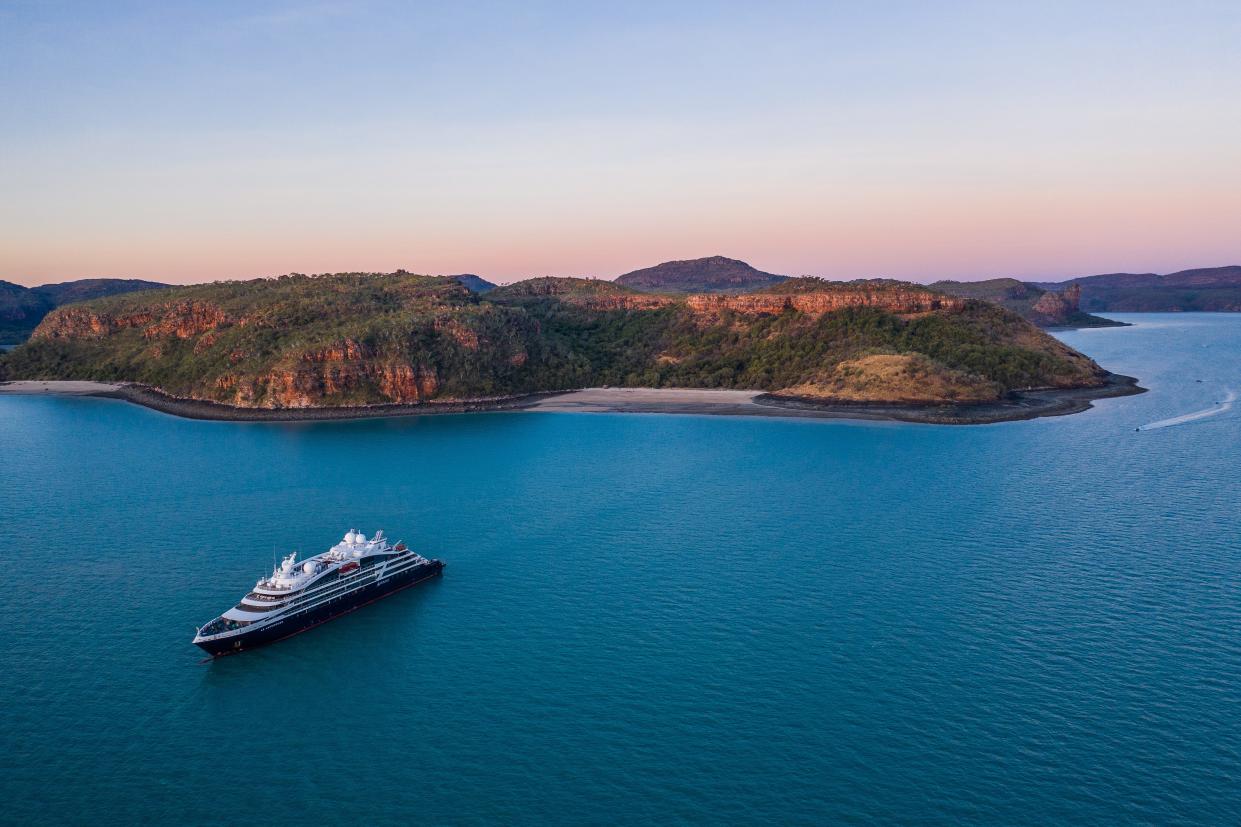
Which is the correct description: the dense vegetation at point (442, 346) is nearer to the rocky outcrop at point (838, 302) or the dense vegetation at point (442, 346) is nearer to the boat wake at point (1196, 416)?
the rocky outcrop at point (838, 302)

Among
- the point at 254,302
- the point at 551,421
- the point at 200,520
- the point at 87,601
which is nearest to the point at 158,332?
the point at 254,302

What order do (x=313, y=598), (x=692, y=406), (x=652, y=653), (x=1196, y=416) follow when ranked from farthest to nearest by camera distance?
(x=692, y=406), (x=1196, y=416), (x=313, y=598), (x=652, y=653)

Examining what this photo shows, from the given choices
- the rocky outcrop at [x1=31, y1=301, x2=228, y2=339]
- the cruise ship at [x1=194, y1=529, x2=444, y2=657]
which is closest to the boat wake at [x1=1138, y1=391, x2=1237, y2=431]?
the cruise ship at [x1=194, y1=529, x2=444, y2=657]

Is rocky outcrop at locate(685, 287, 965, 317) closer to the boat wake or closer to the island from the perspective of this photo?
the island

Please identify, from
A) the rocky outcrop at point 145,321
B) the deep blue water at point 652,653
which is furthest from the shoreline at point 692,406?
the deep blue water at point 652,653

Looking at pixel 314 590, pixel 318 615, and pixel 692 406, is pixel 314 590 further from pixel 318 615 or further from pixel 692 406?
pixel 692 406

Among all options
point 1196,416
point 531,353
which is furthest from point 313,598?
point 1196,416

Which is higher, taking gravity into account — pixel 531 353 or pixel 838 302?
pixel 838 302
